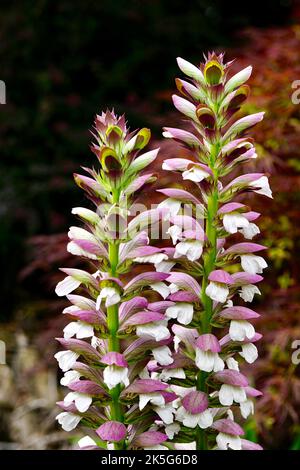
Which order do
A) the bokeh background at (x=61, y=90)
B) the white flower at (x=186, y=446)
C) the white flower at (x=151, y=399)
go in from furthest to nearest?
the bokeh background at (x=61, y=90) → the white flower at (x=186, y=446) → the white flower at (x=151, y=399)

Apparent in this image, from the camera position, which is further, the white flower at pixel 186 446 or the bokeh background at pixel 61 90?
the bokeh background at pixel 61 90

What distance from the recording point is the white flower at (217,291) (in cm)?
94

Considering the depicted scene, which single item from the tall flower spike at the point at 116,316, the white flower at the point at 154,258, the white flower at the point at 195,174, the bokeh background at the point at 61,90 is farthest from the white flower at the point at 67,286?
the bokeh background at the point at 61,90

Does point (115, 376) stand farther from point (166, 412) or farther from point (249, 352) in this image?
point (249, 352)

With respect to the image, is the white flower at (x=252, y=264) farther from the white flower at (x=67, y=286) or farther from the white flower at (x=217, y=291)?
the white flower at (x=67, y=286)

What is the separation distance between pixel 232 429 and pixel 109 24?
3935mm

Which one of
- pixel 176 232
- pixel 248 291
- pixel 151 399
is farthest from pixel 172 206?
pixel 151 399

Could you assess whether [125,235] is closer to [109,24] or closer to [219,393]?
[219,393]

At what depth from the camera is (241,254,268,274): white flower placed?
3.27 ft

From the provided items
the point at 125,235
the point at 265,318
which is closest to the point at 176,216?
the point at 125,235

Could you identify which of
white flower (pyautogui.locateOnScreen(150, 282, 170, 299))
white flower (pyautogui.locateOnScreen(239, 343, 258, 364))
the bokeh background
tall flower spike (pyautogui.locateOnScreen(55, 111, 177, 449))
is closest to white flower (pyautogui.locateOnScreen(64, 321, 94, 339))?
tall flower spike (pyautogui.locateOnScreen(55, 111, 177, 449))

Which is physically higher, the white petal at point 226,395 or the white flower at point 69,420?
the white petal at point 226,395

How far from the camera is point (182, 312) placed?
3.11ft

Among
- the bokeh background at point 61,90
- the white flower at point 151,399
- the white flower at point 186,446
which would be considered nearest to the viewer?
the white flower at point 151,399
